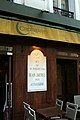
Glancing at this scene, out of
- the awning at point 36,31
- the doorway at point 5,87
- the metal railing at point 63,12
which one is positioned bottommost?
the doorway at point 5,87

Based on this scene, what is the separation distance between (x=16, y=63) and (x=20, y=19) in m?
1.39

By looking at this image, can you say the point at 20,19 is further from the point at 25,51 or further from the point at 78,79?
the point at 78,79

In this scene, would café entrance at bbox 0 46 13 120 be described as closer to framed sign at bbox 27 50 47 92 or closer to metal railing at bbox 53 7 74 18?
framed sign at bbox 27 50 47 92

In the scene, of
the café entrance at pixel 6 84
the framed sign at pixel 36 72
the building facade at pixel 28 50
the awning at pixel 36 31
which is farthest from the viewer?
the framed sign at pixel 36 72

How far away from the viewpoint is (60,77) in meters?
9.84

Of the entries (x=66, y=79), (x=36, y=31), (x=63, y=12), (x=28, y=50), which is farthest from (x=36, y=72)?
(x=63, y=12)

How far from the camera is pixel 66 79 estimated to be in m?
9.98

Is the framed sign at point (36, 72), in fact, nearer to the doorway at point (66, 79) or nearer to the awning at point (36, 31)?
the awning at point (36, 31)

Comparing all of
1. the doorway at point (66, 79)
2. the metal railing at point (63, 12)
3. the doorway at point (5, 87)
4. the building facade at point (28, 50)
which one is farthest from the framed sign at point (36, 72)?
the metal railing at point (63, 12)

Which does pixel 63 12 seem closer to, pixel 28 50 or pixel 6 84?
pixel 28 50

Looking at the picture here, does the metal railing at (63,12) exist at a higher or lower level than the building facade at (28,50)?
higher

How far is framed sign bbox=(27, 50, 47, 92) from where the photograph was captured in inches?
302

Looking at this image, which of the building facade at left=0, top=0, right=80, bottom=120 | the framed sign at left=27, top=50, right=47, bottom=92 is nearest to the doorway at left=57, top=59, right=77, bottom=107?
the building facade at left=0, top=0, right=80, bottom=120

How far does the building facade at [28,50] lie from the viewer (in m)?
7.03
